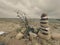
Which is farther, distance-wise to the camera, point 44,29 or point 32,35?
point 44,29

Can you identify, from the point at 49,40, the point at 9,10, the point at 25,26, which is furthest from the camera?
the point at 9,10

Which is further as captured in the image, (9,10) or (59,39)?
(9,10)

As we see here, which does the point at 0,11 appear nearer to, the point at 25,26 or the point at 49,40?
the point at 25,26

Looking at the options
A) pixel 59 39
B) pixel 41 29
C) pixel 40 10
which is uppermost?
pixel 40 10

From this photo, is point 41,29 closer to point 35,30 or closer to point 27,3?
point 35,30

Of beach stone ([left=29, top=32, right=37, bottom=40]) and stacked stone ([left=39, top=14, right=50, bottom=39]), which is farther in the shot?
stacked stone ([left=39, top=14, right=50, bottom=39])

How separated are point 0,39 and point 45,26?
1341 mm

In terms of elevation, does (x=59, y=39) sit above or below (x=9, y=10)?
below

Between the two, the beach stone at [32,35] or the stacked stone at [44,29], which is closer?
the beach stone at [32,35]

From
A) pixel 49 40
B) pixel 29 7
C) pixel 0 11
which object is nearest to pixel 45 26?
pixel 49 40

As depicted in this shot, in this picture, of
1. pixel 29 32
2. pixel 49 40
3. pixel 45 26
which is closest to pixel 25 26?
pixel 29 32

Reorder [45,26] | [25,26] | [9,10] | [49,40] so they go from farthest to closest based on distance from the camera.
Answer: [9,10] → [25,26] → [45,26] → [49,40]

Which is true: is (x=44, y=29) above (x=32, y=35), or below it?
above

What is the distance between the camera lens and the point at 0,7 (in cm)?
483
